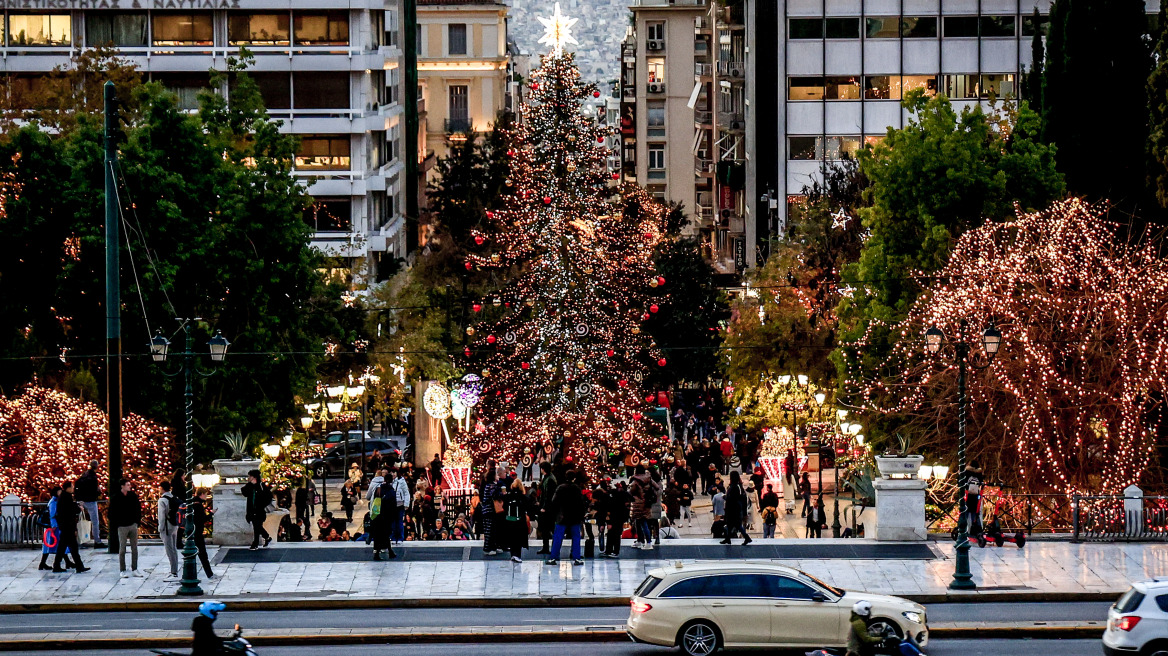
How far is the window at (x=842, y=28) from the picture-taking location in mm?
81500

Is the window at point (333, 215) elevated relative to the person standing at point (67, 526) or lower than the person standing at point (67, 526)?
elevated

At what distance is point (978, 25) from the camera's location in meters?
81.7

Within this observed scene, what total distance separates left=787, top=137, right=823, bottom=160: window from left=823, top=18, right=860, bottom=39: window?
15.8 feet

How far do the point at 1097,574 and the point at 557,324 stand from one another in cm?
2143

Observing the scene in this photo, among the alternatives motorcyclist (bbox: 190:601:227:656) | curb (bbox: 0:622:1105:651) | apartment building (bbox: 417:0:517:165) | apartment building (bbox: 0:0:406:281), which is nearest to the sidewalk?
curb (bbox: 0:622:1105:651)

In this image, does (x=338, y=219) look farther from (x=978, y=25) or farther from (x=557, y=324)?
(x=978, y=25)

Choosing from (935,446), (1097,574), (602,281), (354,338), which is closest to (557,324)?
(602,281)

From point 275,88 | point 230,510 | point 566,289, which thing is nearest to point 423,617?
point 230,510

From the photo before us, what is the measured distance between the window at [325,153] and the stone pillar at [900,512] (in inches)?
1711

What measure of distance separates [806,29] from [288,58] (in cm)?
2418

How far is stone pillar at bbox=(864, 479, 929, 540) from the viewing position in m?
35.2

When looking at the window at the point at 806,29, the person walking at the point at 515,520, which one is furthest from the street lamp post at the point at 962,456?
the window at the point at 806,29

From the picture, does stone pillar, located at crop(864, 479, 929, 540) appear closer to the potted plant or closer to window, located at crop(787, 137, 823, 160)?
the potted plant

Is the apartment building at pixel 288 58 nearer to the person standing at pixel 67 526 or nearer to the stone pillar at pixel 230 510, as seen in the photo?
the stone pillar at pixel 230 510
